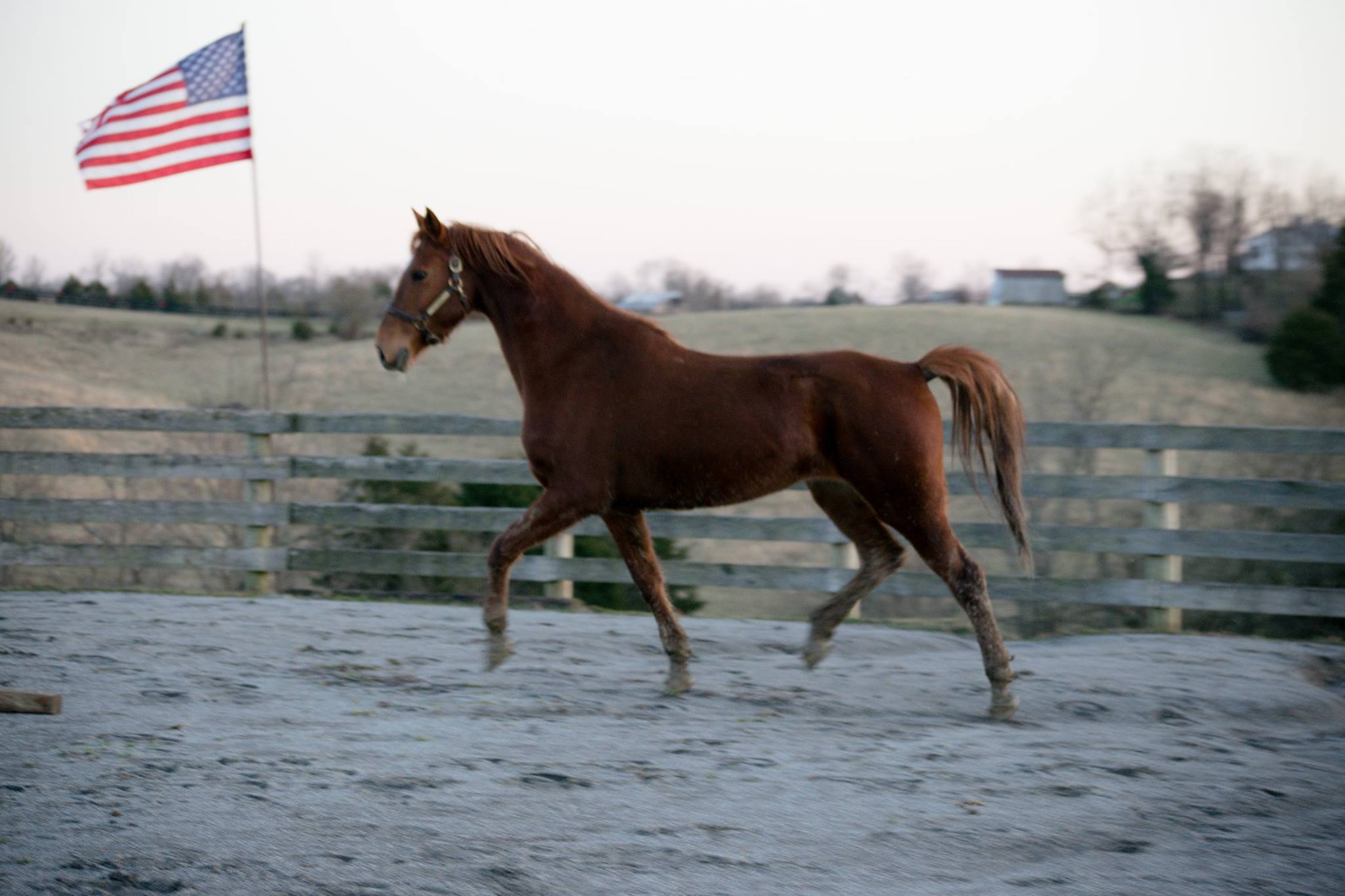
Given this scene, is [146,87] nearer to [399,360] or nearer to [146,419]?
[146,419]

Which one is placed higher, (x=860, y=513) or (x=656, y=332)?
(x=656, y=332)

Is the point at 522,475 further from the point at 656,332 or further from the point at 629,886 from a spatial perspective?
the point at 629,886

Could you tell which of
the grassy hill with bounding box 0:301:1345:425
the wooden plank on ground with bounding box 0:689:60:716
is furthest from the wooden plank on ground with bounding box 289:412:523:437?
the grassy hill with bounding box 0:301:1345:425

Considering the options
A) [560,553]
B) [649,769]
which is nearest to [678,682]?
[649,769]

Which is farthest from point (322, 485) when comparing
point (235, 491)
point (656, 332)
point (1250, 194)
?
point (1250, 194)

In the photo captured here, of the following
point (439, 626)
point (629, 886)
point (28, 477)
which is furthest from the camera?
point (28, 477)

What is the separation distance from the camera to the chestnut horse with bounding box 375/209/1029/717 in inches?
186

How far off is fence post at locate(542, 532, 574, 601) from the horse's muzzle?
266cm

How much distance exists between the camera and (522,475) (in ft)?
24.5

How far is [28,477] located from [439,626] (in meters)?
7.74

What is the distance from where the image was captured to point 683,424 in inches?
189

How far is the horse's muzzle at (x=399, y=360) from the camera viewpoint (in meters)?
5.07

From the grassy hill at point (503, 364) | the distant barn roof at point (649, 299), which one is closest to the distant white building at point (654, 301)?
the distant barn roof at point (649, 299)

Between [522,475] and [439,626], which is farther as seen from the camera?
[522,475]
